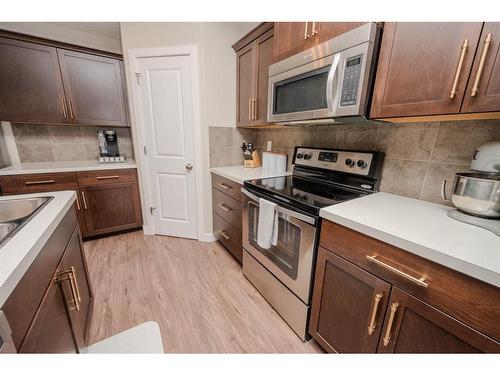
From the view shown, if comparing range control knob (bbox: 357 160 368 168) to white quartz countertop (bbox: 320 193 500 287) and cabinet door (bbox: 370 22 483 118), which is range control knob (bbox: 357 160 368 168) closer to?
white quartz countertop (bbox: 320 193 500 287)

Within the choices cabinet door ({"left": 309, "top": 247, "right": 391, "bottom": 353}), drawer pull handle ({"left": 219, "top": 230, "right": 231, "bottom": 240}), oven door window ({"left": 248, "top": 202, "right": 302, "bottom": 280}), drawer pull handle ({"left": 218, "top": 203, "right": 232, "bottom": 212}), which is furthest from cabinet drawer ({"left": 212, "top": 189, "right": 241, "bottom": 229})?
cabinet door ({"left": 309, "top": 247, "right": 391, "bottom": 353})

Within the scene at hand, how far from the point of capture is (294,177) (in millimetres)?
1786

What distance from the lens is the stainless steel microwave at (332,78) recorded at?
1000mm

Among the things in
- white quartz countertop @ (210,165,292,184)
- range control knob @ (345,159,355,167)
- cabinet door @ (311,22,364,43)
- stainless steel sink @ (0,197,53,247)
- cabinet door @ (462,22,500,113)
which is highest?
cabinet door @ (311,22,364,43)

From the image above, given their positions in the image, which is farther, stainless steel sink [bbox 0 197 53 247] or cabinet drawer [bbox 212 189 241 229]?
cabinet drawer [bbox 212 189 241 229]

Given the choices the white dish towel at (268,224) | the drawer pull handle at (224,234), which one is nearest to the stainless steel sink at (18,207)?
the white dish towel at (268,224)

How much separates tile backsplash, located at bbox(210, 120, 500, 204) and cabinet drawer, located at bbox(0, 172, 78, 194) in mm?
2654

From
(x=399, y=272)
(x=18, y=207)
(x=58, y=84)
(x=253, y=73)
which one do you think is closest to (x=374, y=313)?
(x=399, y=272)

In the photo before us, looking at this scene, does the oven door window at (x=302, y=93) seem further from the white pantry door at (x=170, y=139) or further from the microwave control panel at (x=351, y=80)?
the white pantry door at (x=170, y=139)

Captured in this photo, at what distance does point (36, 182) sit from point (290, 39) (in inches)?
105

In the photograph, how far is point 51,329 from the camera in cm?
73

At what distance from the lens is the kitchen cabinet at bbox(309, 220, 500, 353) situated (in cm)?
62
